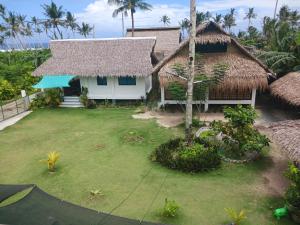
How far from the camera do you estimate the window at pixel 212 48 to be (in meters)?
17.5

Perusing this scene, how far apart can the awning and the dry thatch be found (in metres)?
13.7

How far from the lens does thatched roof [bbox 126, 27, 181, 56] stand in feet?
94.6

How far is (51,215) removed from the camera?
5.74m

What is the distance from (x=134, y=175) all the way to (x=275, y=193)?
508 cm

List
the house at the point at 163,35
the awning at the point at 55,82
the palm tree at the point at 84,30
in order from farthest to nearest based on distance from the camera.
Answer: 1. the palm tree at the point at 84,30
2. the house at the point at 163,35
3. the awning at the point at 55,82

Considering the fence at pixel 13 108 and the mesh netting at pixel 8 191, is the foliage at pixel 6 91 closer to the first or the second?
the fence at pixel 13 108

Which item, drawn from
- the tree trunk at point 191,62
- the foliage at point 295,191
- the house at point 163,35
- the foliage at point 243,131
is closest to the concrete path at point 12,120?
the tree trunk at point 191,62

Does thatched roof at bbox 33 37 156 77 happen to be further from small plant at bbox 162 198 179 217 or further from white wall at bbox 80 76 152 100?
small plant at bbox 162 198 179 217

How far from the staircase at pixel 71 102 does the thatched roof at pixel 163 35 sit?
10824mm

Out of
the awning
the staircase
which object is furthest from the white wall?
the awning

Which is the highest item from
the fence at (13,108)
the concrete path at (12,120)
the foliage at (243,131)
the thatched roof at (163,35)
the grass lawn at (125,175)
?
the thatched roof at (163,35)

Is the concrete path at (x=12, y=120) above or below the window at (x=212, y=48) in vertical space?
below

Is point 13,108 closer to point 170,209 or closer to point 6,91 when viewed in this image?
point 6,91

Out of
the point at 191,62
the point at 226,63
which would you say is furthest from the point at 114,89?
the point at 191,62
